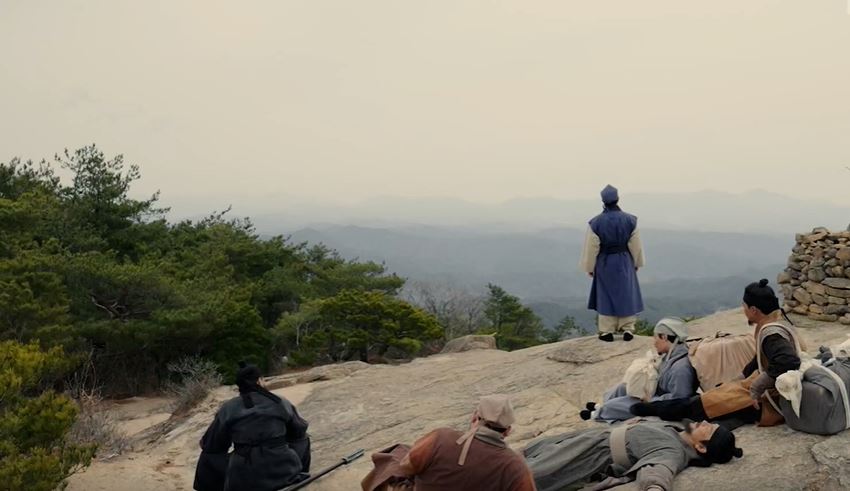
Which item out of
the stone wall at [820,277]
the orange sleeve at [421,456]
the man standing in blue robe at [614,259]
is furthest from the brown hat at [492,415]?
the stone wall at [820,277]

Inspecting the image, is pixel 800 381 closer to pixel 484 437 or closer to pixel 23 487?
pixel 484 437

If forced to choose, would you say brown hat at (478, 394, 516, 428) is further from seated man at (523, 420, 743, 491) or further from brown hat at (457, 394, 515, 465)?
seated man at (523, 420, 743, 491)

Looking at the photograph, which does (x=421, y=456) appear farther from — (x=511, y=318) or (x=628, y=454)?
(x=511, y=318)

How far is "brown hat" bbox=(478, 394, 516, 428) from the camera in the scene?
3.43 m

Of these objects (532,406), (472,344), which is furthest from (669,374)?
(472,344)

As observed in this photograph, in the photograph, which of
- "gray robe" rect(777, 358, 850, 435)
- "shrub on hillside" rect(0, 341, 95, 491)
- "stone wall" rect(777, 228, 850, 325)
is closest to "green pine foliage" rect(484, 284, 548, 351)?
"stone wall" rect(777, 228, 850, 325)

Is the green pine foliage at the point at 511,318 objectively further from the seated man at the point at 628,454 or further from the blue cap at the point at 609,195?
the seated man at the point at 628,454

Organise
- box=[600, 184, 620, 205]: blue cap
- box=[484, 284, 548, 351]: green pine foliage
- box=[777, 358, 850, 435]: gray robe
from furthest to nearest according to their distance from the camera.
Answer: box=[484, 284, 548, 351]: green pine foliage, box=[600, 184, 620, 205]: blue cap, box=[777, 358, 850, 435]: gray robe

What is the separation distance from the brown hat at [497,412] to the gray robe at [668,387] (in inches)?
70.8

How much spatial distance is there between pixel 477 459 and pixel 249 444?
2.22 metres

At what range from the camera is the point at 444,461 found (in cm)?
344

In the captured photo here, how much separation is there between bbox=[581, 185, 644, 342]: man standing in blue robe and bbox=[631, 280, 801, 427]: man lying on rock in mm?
3383

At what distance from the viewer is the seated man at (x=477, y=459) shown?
3.39 meters

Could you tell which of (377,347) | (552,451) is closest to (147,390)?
(377,347)
